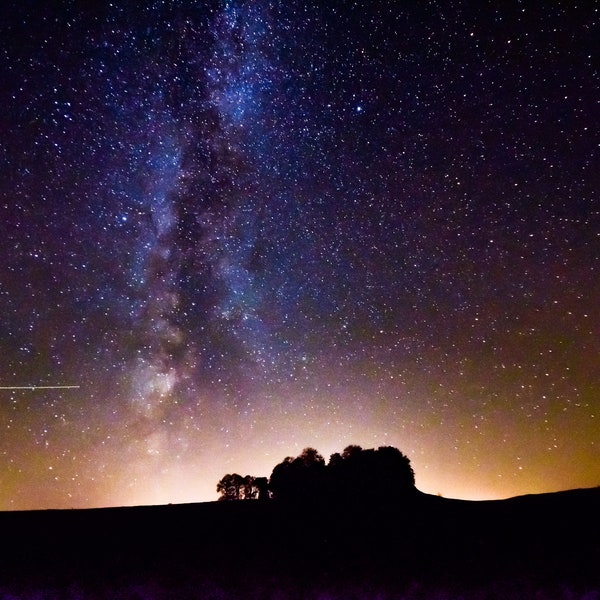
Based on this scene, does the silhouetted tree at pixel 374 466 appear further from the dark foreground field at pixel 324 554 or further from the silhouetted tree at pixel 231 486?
the dark foreground field at pixel 324 554

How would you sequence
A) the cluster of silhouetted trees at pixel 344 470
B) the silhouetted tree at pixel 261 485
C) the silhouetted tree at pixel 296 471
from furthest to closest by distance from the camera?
the silhouetted tree at pixel 261 485
the silhouetted tree at pixel 296 471
the cluster of silhouetted trees at pixel 344 470

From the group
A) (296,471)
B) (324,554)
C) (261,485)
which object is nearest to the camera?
(324,554)

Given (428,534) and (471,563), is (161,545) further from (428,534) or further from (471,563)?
(471,563)

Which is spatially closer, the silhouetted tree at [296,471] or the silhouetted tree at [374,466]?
the silhouetted tree at [374,466]

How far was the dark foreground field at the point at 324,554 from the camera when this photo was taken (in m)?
5.79

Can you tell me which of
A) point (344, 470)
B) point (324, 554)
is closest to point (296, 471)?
point (344, 470)

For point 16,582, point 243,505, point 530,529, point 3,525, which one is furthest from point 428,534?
point 3,525

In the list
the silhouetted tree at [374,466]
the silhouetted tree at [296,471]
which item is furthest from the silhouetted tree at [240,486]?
the silhouetted tree at [374,466]

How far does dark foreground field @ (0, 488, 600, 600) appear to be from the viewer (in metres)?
5.79

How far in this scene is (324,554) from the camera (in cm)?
629

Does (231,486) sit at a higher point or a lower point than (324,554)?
higher

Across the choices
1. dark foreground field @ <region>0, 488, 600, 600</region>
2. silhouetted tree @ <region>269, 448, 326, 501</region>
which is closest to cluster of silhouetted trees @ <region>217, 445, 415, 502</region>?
silhouetted tree @ <region>269, 448, 326, 501</region>

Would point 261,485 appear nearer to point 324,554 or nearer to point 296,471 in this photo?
point 296,471

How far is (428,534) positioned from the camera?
652 centimetres
